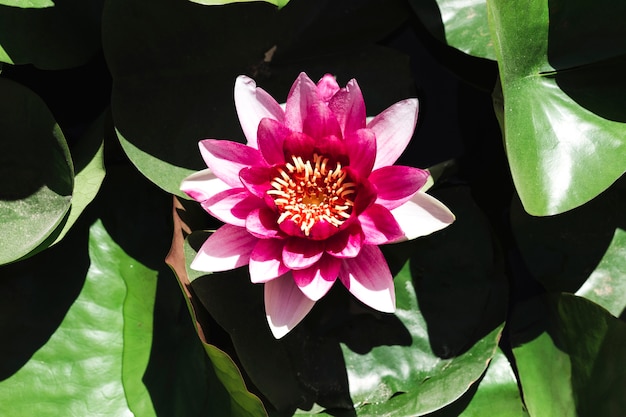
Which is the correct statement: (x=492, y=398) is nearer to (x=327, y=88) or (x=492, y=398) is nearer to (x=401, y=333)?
(x=401, y=333)

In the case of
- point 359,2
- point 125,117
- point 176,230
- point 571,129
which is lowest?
point 176,230

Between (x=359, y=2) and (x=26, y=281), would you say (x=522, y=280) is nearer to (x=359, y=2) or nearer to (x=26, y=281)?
(x=359, y=2)

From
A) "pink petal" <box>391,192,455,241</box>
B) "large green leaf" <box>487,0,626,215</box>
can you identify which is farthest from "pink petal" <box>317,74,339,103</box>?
"large green leaf" <box>487,0,626,215</box>

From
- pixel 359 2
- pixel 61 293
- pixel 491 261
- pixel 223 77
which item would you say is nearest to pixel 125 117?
pixel 223 77

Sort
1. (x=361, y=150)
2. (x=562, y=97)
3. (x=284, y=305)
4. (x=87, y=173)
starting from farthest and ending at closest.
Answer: (x=87, y=173) → (x=562, y=97) → (x=284, y=305) → (x=361, y=150)

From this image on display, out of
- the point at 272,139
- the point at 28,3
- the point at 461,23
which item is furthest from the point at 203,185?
the point at 461,23

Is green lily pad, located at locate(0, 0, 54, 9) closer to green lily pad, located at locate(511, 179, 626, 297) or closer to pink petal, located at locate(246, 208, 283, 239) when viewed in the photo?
pink petal, located at locate(246, 208, 283, 239)
